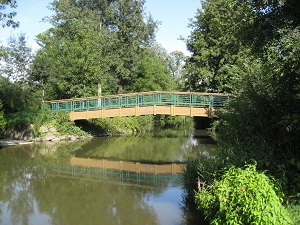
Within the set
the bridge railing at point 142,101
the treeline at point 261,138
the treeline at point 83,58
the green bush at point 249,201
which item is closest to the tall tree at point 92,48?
the treeline at point 83,58

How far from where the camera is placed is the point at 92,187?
1142 centimetres

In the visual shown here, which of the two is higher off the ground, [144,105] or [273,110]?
[144,105]

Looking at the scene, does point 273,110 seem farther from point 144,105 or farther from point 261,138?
point 144,105

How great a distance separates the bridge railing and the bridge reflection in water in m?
6.49

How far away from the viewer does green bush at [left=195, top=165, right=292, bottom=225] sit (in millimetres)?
4961

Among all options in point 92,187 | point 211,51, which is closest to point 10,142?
point 92,187

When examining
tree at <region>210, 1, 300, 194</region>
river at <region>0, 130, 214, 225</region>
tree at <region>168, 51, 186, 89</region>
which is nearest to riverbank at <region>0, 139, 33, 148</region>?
river at <region>0, 130, 214, 225</region>

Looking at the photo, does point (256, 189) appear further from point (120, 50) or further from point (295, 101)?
point (120, 50)

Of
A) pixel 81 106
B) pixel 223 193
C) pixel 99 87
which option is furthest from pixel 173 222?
pixel 99 87

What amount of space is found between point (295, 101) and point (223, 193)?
303 cm

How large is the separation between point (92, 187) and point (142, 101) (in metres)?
12.2

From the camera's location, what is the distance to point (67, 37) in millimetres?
28906

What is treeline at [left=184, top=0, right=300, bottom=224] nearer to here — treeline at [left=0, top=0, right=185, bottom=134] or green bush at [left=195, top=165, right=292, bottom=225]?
green bush at [left=195, top=165, right=292, bottom=225]

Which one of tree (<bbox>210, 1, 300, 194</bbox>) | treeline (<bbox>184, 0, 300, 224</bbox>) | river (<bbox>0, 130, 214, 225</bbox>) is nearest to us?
treeline (<bbox>184, 0, 300, 224</bbox>)
